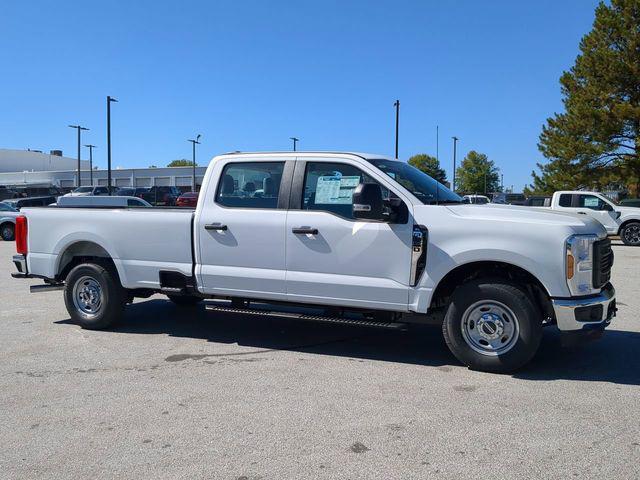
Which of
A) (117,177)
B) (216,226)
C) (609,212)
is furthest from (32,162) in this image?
(216,226)

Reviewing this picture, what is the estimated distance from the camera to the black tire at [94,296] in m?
6.86

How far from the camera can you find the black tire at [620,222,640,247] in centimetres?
1962

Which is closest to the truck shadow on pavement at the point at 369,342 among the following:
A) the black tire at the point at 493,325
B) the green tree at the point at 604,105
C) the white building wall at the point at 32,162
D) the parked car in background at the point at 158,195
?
the black tire at the point at 493,325

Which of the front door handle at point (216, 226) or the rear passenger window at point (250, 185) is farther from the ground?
the rear passenger window at point (250, 185)

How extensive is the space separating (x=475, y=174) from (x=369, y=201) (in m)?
82.5

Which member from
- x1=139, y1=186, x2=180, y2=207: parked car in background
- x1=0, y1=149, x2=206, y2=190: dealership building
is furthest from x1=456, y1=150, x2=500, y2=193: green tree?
x1=139, y1=186, x2=180, y2=207: parked car in background

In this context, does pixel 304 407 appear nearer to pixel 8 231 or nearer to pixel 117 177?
pixel 8 231

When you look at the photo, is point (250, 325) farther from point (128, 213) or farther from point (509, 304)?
point (509, 304)

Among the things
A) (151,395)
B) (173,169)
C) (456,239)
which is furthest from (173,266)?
(173,169)

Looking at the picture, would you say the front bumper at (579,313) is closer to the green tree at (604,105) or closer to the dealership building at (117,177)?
the green tree at (604,105)

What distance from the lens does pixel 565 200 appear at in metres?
19.9

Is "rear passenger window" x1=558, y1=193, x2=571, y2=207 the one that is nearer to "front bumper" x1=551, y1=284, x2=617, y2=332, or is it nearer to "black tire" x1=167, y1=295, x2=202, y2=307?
"black tire" x1=167, y1=295, x2=202, y2=307

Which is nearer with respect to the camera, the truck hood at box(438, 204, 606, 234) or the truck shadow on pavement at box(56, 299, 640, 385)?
the truck hood at box(438, 204, 606, 234)

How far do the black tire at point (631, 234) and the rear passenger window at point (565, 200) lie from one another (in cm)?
208
